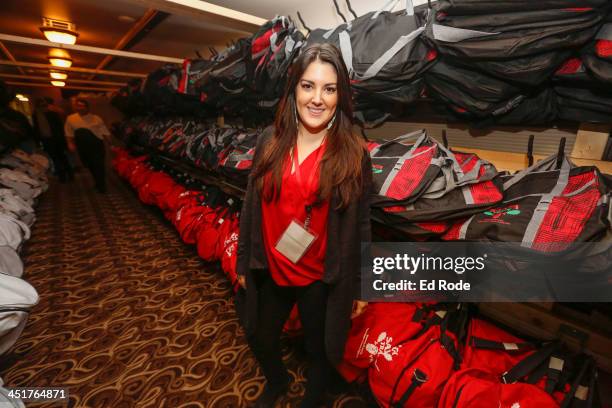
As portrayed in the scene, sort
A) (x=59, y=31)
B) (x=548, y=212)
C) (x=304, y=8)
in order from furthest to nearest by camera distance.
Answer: (x=59, y=31) → (x=304, y=8) → (x=548, y=212)

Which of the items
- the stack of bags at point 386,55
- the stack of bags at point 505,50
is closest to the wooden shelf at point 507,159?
the stack of bags at point 505,50

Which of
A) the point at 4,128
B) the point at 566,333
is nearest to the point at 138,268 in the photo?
the point at 566,333

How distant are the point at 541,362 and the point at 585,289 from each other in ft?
1.42

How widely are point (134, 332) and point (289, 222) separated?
1.78 meters

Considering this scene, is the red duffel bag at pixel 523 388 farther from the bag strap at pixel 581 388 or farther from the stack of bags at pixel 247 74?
the stack of bags at pixel 247 74

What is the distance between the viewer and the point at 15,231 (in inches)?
114

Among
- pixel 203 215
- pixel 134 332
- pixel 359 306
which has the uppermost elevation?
pixel 359 306

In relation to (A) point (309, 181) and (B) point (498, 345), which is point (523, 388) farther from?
(A) point (309, 181)

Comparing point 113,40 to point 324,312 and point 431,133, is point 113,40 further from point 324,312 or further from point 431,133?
point 324,312

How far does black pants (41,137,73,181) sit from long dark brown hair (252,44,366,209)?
748 cm

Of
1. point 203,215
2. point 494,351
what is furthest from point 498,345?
point 203,215

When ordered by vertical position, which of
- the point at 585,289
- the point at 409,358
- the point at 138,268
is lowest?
the point at 138,268

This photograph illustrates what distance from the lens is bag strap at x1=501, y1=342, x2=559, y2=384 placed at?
1226 millimetres

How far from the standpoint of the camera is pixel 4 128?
4.75 m
